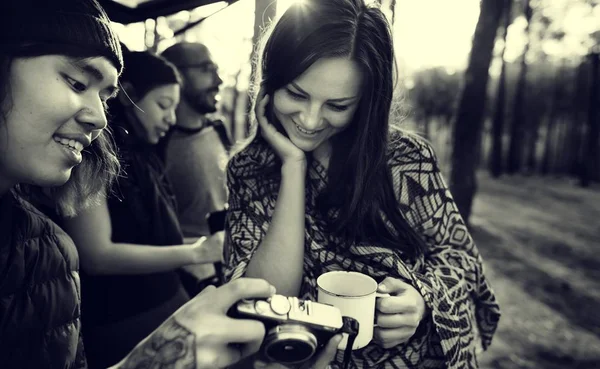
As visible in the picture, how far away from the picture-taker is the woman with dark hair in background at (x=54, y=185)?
1.05 meters

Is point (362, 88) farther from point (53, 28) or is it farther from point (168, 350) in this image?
point (168, 350)

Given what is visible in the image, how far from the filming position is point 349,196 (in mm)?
1891

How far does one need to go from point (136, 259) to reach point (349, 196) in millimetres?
1012

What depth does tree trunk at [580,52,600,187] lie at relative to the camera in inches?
539

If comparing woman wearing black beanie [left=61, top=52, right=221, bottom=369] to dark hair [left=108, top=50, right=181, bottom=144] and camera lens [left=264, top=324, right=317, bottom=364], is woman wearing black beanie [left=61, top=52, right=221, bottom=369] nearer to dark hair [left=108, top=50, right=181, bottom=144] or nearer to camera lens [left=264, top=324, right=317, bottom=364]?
dark hair [left=108, top=50, right=181, bottom=144]

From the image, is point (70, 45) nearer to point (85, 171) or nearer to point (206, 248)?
point (85, 171)

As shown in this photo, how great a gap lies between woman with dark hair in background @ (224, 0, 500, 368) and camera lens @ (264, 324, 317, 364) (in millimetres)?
580

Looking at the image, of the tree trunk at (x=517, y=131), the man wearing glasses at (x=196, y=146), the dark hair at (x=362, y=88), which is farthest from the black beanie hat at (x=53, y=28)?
the tree trunk at (x=517, y=131)

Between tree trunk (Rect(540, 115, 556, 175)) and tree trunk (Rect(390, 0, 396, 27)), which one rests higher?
tree trunk (Rect(390, 0, 396, 27))

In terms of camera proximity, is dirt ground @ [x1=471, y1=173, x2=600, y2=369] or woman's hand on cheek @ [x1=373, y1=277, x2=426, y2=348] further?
dirt ground @ [x1=471, y1=173, x2=600, y2=369]

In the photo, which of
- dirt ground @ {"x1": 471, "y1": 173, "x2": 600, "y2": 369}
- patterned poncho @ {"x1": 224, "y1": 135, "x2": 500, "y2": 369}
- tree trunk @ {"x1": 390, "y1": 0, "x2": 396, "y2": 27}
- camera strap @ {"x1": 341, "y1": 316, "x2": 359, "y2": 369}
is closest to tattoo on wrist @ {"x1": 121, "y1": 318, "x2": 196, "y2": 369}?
camera strap @ {"x1": 341, "y1": 316, "x2": 359, "y2": 369}

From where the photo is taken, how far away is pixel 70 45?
1.21 metres

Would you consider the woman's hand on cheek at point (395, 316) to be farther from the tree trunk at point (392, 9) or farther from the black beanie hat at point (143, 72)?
the black beanie hat at point (143, 72)

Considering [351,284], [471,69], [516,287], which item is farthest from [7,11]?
[516,287]
